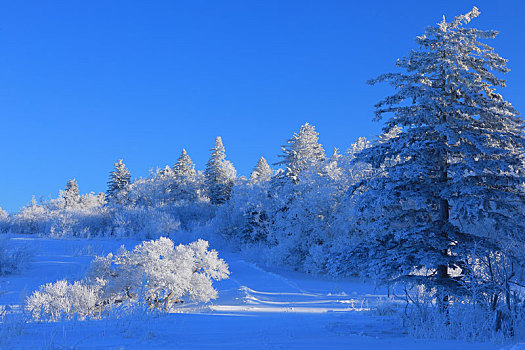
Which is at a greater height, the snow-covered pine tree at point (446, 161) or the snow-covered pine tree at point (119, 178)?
the snow-covered pine tree at point (119, 178)

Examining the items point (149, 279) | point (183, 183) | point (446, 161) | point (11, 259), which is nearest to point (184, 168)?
point (183, 183)

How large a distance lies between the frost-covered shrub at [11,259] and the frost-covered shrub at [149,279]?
5486 millimetres

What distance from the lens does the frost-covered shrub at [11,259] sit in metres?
18.3

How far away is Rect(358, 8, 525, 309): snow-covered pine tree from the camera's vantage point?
8.35 meters

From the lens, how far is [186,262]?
14688mm

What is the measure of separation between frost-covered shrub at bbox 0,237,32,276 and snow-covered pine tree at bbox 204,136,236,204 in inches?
1116

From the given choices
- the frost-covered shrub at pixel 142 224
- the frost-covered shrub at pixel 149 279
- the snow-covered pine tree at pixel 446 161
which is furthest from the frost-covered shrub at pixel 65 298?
the frost-covered shrub at pixel 142 224

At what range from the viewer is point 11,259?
18.5m

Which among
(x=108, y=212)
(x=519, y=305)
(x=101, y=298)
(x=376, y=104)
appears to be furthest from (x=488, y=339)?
(x=108, y=212)

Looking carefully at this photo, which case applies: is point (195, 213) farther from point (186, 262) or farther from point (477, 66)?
point (477, 66)

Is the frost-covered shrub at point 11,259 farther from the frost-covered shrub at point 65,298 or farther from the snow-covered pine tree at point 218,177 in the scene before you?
the snow-covered pine tree at point 218,177

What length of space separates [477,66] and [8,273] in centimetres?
2098

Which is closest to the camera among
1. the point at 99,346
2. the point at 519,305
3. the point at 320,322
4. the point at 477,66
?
the point at 99,346

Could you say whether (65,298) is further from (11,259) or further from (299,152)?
(299,152)
